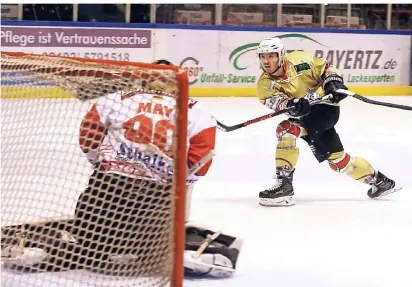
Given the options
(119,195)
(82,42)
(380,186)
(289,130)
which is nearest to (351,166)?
(380,186)

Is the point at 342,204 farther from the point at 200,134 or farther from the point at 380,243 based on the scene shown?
the point at 200,134

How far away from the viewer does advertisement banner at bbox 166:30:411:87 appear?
7.71 metres

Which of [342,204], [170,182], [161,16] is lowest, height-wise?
[342,204]

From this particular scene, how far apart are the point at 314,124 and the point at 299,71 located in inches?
10.5

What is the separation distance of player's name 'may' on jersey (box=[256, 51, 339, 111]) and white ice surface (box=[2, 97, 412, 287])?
515 mm

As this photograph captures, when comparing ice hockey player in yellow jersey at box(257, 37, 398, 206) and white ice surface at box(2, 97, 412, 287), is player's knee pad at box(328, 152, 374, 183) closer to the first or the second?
ice hockey player in yellow jersey at box(257, 37, 398, 206)

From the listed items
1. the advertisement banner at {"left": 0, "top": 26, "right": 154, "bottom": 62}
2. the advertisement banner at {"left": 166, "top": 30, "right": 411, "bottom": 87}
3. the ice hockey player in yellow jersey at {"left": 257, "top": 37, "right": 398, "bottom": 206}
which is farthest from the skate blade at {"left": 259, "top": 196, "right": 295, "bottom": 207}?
the advertisement banner at {"left": 166, "top": 30, "right": 411, "bottom": 87}

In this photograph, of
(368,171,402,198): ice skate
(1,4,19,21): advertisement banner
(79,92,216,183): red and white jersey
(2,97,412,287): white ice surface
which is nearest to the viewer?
(79,92,216,183): red and white jersey

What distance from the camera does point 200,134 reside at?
2232 millimetres

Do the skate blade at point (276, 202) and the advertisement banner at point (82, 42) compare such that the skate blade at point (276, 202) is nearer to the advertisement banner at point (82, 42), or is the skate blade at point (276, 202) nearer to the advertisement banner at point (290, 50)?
the advertisement banner at point (82, 42)

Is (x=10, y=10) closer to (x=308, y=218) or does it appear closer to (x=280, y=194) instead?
(x=280, y=194)

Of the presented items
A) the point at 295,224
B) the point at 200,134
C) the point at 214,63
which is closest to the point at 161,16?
the point at 214,63

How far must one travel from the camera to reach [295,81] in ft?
11.5

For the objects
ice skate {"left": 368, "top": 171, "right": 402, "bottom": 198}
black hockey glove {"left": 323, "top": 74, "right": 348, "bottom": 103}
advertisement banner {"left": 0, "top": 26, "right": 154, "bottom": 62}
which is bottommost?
ice skate {"left": 368, "top": 171, "right": 402, "bottom": 198}
